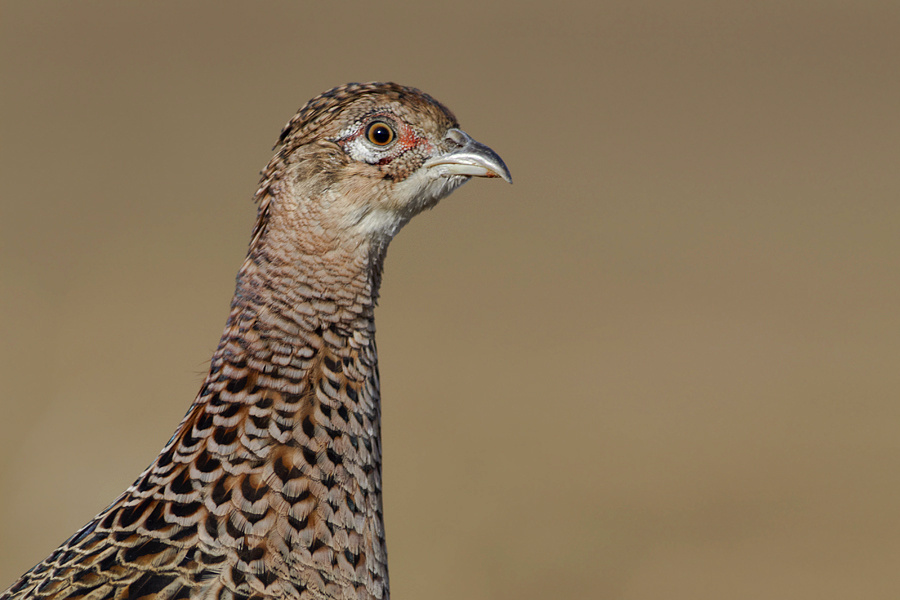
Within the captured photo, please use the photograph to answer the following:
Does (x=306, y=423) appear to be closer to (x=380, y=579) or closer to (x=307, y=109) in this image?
(x=380, y=579)

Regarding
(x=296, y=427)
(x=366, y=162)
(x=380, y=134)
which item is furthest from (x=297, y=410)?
(x=380, y=134)

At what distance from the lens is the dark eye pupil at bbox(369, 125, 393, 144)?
10.8ft

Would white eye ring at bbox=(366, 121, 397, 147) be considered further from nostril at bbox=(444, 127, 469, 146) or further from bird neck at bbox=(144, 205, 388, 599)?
bird neck at bbox=(144, 205, 388, 599)

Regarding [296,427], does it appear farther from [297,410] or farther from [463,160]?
[463,160]

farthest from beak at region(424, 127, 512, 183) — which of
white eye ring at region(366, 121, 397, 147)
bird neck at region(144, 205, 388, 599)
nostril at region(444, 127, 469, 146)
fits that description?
bird neck at region(144, 205, 388, 599)

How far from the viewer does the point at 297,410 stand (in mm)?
3010

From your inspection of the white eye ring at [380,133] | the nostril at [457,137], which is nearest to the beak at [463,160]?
the nostril at [457,137]

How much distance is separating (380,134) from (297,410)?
0.97m

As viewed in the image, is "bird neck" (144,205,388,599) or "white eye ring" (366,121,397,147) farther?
"white eye ring" (366,121,397,147)

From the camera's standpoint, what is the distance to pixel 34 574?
Answer: 305 cm

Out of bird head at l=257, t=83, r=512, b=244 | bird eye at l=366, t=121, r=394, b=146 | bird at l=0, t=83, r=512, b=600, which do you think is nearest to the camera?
bird at l=0, t=83, r=512, b=600

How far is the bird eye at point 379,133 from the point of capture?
129 inches

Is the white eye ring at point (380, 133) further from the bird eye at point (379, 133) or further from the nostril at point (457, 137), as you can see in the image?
the nostril at point (457, 137)

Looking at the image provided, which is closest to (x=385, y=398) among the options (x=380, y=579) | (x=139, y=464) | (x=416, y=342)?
(x=416, y=342)
